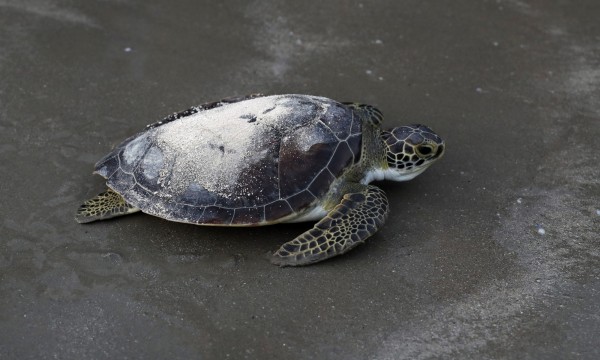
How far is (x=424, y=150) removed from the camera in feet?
14.4

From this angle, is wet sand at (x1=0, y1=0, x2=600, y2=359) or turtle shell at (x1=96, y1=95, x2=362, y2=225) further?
turtle shell at (x1=96, y1=95, x2=362, y2=225)

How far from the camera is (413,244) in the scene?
13.4 ft

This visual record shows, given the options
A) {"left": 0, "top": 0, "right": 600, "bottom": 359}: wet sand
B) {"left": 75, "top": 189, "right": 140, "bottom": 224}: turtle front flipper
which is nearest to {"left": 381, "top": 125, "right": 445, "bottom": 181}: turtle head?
{"left": 0, "top": 0, "right": 600, "bottom": 359}: wet sand

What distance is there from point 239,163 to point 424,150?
1.37 meters

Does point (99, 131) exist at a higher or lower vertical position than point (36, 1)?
lower

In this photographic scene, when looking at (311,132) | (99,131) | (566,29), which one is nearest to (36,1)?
(99,131)

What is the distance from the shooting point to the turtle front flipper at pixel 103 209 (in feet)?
13.5

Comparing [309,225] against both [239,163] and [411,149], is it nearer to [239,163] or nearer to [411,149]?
[239,163]

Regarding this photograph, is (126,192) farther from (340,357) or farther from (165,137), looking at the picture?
(340,357)

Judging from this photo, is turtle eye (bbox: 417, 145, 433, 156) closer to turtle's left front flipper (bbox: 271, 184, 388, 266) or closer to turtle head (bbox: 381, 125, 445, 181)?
turtle head (bbox: 381, 125, 445, 181)

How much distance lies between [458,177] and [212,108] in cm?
197

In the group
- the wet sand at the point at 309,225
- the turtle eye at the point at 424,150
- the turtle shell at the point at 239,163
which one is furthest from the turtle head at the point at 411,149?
the turtle shell at the point at 239,163

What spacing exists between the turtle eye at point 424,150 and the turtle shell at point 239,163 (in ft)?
1.57

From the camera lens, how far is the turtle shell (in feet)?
12.8
